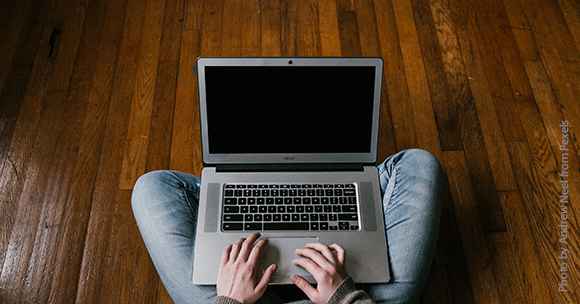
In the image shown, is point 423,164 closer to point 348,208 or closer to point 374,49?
point 348,208

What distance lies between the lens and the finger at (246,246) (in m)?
1.14

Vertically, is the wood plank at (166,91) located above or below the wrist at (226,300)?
above

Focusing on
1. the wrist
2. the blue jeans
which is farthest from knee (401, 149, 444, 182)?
the wrist

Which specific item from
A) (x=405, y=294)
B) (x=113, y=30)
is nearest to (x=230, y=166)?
(x=405, y=294)

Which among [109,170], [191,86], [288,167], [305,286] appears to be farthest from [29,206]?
[305,286]

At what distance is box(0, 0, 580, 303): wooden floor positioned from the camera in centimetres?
153

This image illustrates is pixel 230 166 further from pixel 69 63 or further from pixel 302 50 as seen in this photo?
pixel 69 63

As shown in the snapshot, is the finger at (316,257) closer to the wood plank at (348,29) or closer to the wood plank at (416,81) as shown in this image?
the wood plank at (416,81)

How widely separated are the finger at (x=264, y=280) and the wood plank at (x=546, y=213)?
82cm

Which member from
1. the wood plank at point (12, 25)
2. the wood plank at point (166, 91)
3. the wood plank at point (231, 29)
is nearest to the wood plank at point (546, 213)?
the wood plank at point (231, 29)

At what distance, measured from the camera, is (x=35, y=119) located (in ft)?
5.77

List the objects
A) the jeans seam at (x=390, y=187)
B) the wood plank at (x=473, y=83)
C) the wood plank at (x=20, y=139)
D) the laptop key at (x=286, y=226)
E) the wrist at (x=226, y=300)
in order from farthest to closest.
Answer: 1. the wood plank at (x=473, y=83)
2. the wood plank at (x=20, y=139)
3. the jeans seam at (x=390, y=187)
4. the laptop key at (x=286, y=226)
5. the wrist at (x=226, y=300)

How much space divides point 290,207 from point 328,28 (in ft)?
3.06

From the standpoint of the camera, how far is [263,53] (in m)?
1.92
